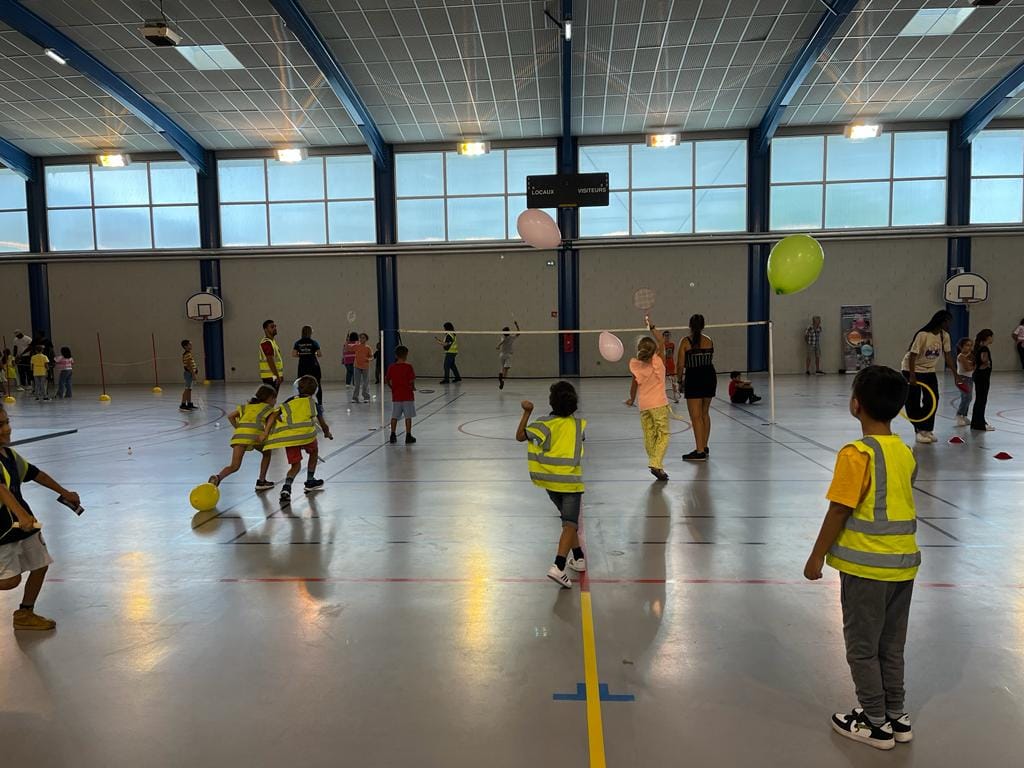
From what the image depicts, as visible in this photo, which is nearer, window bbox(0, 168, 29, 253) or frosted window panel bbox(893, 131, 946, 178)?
frosted window panel bbox(893, 131, 946, 178)

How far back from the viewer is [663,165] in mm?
24859

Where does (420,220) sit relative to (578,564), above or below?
above

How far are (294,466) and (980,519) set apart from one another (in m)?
6.86

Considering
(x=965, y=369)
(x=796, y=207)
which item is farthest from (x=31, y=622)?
(x=796, y=207)

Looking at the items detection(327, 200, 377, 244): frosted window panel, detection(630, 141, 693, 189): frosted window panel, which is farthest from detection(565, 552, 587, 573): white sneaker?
detection(327, 200, 377, 244): frosted window panel

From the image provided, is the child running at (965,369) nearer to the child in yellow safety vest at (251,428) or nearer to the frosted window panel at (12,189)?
the child in yellow safety vest at (251,428)

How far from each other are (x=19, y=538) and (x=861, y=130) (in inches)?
986

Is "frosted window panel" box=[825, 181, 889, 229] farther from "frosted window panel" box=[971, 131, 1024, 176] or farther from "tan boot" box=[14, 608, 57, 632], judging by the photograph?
"tan boot" box=[14, 608, 57, 632]

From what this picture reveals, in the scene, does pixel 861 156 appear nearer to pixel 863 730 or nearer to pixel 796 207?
pixel 796 207

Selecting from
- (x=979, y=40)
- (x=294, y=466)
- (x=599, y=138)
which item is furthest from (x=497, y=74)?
(x=294, y=466)

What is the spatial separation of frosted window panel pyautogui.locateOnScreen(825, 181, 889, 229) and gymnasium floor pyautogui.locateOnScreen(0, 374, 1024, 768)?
60.6 feet

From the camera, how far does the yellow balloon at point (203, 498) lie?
693 cm

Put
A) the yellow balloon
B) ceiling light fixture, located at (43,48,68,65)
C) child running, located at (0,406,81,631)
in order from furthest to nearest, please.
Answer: ceiling light fixture, located at (43,48,68,65)
the yellow balloon
child running, located at (0,406,81,631)

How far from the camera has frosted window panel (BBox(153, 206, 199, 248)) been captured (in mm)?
26359
